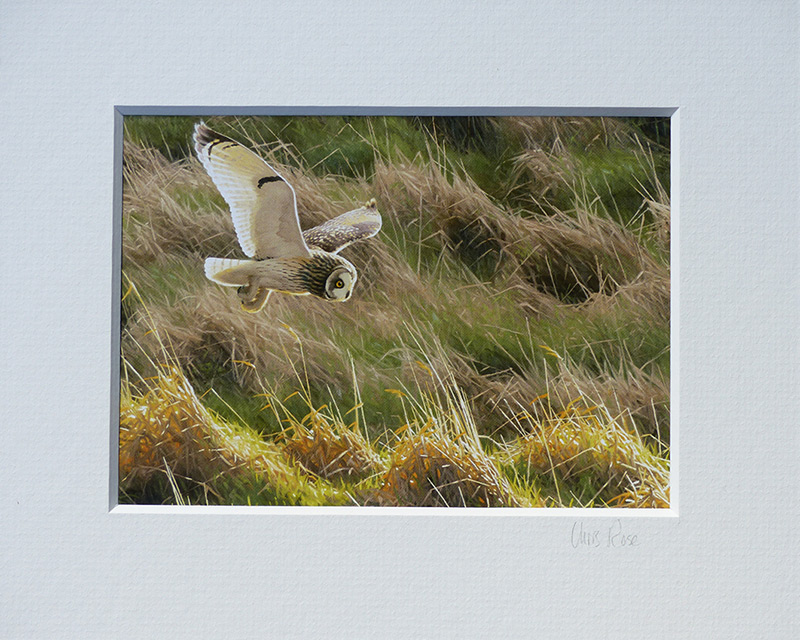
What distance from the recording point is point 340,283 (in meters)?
2.06

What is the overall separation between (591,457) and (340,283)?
1185 mm

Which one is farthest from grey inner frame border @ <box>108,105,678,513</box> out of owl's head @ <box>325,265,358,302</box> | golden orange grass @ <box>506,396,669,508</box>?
owl's head @ <box>325,265,358,302</box>

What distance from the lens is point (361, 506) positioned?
204cm

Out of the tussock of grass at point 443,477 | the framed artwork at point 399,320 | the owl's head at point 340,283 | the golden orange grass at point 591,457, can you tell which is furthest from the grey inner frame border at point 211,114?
the owl's head at point 340,283

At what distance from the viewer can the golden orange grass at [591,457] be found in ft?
6.70

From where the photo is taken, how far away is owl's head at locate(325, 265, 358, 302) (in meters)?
2.06

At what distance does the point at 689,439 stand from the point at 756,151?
3.71ft

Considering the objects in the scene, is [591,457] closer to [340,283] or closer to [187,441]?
[340,283]

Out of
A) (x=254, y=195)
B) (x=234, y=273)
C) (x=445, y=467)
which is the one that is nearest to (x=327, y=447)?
(x=445, y=467)

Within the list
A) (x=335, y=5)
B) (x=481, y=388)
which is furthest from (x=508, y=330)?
(x=335, y=5)
